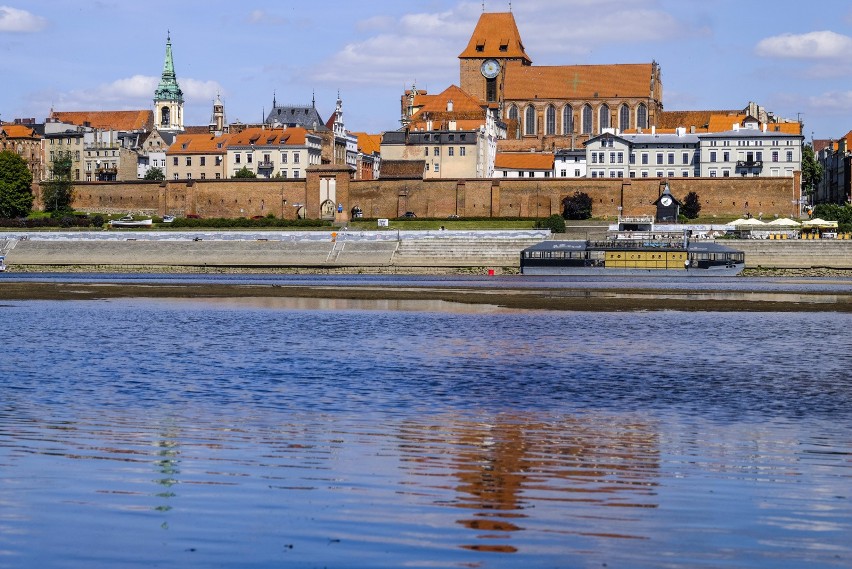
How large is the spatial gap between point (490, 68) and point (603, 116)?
16203 millimetres

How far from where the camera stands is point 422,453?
15.5 metres

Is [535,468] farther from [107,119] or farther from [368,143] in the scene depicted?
[107,119]

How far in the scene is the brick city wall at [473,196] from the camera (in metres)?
109

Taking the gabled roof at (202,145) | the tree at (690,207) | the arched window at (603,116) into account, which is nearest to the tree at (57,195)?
the gabled roof at (202,145)

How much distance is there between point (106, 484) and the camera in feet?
43.1

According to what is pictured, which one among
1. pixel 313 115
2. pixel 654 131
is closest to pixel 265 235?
pixel 654 131

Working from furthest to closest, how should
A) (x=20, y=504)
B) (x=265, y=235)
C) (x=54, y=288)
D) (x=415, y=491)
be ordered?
(x=265, y=235)
(x=54, y=288)
(x=415, y=491)
(x=20, y=504)

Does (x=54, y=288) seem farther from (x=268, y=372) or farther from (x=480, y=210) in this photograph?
(x=480, y=210)

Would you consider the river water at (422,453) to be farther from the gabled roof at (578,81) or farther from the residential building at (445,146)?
the gabled roof at (578,81)

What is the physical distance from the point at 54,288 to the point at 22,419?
146 ft

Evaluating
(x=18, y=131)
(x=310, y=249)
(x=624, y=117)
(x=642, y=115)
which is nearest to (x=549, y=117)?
(x=624, y=117)

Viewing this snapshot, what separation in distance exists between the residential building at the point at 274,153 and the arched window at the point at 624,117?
3568 centimetres

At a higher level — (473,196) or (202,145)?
(202,145)

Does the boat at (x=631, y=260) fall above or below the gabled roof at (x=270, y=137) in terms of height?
below
